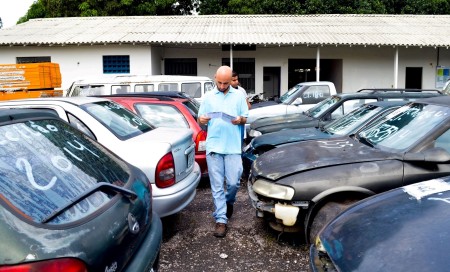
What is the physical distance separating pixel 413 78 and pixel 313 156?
16.7 metres

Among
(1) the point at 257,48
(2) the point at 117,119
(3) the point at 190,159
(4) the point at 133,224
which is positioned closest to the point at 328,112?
(3) the point at 190,159

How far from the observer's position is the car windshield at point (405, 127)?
151 inches

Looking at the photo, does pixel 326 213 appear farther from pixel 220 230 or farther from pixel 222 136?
pixel 222 136

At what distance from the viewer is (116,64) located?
17156 millimetres

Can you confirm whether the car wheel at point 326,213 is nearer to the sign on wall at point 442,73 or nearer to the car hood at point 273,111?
the car hood at point 273,111

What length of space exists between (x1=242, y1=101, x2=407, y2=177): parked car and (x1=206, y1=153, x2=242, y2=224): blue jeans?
4.34 feet

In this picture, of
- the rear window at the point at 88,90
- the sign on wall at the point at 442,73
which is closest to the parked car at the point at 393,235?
the rear window at the point at 88,90

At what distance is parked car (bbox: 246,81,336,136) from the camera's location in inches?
397

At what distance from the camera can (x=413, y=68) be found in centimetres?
1855

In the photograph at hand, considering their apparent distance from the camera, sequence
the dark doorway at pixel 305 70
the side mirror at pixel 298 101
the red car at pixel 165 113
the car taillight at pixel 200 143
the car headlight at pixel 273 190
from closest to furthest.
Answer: the car headlight at pixel 273 190 → the car taillight at pixel 200 143 → the red car at pixel 165 113 → the side mirror at pixel 298 101 → the dark doorway at pixel 305 70

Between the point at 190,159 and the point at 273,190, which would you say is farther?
the point at 190,159

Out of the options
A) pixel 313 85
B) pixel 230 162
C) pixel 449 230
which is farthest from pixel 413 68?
pixel 449 230

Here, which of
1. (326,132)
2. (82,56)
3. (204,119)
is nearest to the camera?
(204,119)

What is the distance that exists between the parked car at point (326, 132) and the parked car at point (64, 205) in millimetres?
3347
